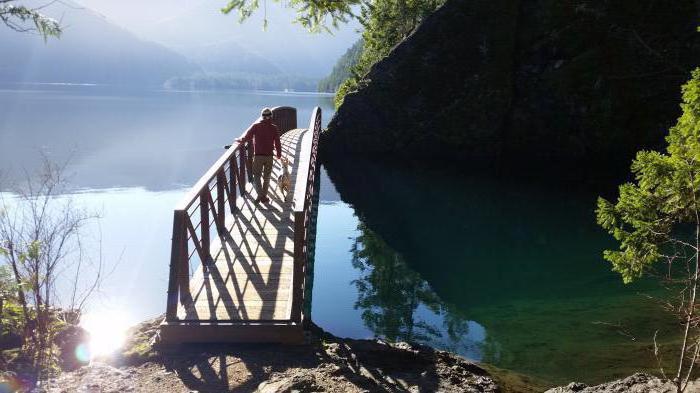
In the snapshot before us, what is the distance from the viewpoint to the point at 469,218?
22.2 metres

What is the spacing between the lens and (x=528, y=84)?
29.8 meters

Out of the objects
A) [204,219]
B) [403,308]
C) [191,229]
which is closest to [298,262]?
[191,229]

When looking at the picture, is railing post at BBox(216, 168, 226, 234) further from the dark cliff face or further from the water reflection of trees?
the dark cliff face

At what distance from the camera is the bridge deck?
784cm

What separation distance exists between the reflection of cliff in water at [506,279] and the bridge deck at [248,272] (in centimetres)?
293

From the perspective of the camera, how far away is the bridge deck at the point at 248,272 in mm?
7839

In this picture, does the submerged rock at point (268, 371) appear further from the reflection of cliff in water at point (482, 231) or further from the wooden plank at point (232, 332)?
the reflection of cliff in water at point (482, 231)

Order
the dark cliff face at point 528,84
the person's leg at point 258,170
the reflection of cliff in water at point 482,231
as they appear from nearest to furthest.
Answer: the person's leg at point 258,170 < the reflection of cliff in water at point 482,231 < the dark cliff face at point 528,84

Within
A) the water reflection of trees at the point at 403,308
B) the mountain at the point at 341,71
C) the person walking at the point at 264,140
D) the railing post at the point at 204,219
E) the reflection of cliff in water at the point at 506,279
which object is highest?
the mountain at the point at 341,71

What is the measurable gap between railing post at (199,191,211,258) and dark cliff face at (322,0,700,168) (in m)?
23.9

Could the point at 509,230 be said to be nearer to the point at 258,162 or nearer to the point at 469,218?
the point at 469,218

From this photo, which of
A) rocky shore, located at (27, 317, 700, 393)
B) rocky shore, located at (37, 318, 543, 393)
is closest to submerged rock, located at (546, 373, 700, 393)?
rocky shore, located at (27, 317, 700, 393)

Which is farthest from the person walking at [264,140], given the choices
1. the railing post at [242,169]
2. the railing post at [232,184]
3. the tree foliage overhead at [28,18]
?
the tree foliage overhead at [28,18]

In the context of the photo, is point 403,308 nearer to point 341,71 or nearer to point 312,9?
point 312,9
